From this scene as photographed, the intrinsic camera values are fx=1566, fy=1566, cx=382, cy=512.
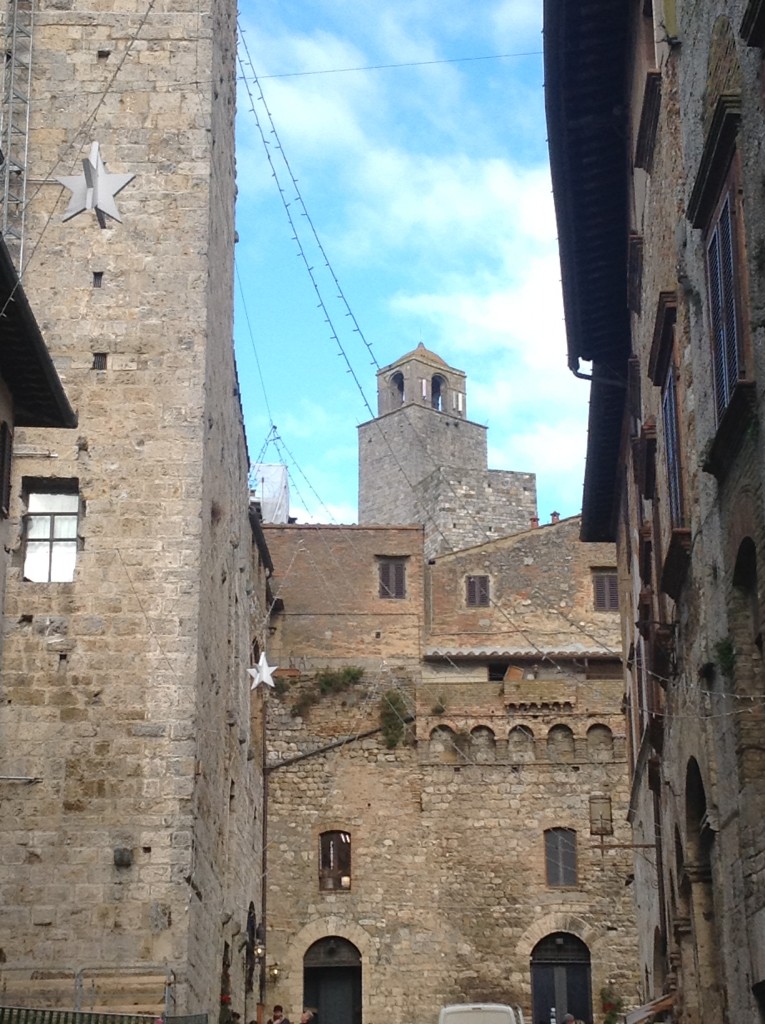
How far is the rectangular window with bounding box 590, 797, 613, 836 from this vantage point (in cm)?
2179

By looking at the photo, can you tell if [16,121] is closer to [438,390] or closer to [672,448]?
[672,448]

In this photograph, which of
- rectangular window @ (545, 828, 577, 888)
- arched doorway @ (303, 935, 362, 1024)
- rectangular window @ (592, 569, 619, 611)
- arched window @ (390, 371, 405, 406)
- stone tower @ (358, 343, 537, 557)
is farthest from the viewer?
arched window @ (390, 371, 405, 406)

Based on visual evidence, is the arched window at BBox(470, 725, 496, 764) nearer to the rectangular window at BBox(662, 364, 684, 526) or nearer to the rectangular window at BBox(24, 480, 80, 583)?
the rectangular window at BBox(24, 480, 80, 583)

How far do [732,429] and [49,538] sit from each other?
33.7 ft

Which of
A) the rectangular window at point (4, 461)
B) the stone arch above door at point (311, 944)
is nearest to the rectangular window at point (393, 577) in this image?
the stone arch above door at point (311, 944)

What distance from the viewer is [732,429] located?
343 inches

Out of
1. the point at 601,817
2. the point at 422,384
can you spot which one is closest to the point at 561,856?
the point at 601,817

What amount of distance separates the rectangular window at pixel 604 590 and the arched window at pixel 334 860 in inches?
367

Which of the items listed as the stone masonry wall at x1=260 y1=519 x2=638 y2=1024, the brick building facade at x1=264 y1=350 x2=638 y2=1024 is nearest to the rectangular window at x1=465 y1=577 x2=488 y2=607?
the brick building facade at x1=264 y1=350 x2=638 y2=1024

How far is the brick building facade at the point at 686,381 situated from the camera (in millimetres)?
8664

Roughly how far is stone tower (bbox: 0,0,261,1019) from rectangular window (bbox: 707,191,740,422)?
8.73 m

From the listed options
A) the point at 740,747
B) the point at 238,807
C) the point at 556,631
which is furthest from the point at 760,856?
the point at 556,631

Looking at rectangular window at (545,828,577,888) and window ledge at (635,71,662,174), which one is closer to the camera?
window ledge at (635,71,662,174)

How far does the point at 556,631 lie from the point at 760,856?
28094 millimetres
